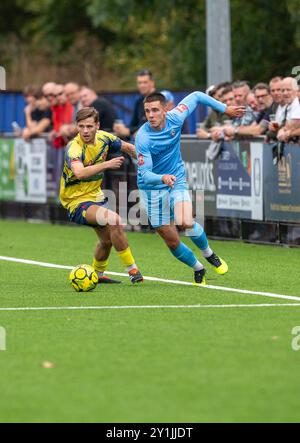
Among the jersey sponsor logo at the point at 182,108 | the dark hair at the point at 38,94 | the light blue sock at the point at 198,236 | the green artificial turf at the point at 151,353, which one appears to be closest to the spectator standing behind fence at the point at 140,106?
the dark hair at the point at 38,94

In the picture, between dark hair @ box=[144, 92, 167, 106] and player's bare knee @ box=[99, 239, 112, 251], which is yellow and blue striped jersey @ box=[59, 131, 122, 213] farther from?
dark hair @ box=[144, 92, 167, 106]

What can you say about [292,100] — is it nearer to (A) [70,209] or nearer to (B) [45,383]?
(A) [70,209]

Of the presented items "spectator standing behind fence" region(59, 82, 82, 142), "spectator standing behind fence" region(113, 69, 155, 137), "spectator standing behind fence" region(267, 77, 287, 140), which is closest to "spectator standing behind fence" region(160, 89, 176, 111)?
"spectator standing behind fence" region(113, 69, 155, 137)

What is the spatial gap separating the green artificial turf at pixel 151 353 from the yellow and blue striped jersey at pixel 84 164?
920mm

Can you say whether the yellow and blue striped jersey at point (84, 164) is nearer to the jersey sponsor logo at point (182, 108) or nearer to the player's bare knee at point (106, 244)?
the player's bare knee at point (106, 244)

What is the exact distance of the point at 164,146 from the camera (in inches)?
526

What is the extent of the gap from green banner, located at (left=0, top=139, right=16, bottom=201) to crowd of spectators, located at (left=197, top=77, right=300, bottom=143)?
552cm

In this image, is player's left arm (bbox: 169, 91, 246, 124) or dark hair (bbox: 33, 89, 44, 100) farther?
dark hair (bbox: 33, 89, 44, 100)

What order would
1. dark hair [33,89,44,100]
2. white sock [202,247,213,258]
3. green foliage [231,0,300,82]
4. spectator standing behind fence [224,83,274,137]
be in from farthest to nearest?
green foliage [231,0,300,82]
dark hair [33,89,44,100]
spectator standing behind fence [224,83,274,137]
white sock [202,247,213,258]

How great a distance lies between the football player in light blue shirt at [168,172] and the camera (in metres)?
13.1

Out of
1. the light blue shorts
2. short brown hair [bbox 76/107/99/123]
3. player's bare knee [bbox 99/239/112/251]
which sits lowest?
player's bare knee [bbox 99/239/112/251]

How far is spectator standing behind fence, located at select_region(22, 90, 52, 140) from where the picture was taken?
2280cm

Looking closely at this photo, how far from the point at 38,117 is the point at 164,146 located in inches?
396

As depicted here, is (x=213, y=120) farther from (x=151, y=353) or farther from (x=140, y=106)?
(x=151, y=353)
